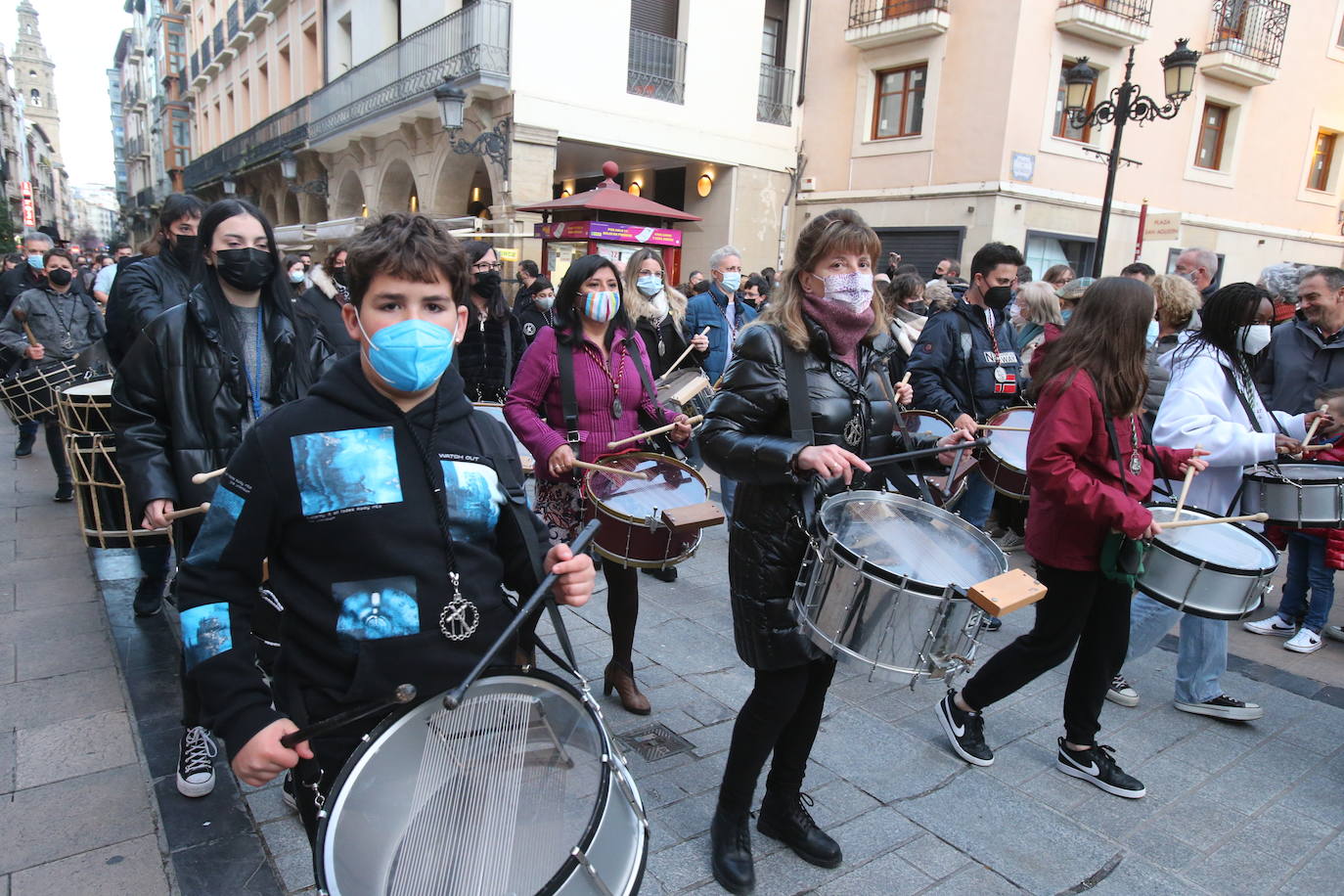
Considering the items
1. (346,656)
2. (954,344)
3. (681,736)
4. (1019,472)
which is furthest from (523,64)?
(346,656)

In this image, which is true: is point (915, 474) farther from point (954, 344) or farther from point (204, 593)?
point (954, 344)

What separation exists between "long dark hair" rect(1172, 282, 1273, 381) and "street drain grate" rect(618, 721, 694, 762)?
10.2 feet

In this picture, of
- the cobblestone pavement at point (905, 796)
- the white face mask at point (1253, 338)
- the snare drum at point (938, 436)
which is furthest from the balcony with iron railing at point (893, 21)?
the cobblestone pavement at point (905, 796)

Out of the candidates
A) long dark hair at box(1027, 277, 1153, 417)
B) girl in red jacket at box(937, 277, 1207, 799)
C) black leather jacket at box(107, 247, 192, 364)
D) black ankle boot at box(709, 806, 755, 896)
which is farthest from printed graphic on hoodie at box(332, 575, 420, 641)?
black leather jacket at box(107, 247, 192, 364)

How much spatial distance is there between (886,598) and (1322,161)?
86.1 ft

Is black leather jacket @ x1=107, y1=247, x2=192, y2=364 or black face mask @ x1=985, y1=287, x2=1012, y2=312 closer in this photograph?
black leather jacket @ x1=107, y1=247, x2=192, y2=364

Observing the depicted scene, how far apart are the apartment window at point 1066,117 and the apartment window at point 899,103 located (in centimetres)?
263

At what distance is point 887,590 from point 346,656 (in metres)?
1.34

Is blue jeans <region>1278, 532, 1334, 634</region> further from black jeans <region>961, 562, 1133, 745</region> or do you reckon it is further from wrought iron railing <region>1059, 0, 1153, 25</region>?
wrought iron railing <region>1059, 0, 1153, 25</region>

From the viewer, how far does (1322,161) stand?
68.7ft

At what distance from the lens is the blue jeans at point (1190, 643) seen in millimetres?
3736

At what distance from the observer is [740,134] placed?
1762cm

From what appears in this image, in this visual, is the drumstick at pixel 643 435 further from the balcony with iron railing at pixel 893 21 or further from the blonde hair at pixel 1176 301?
the balcony with iron railing at pixel 893 21

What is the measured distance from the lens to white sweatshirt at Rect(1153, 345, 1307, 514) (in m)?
3.74
